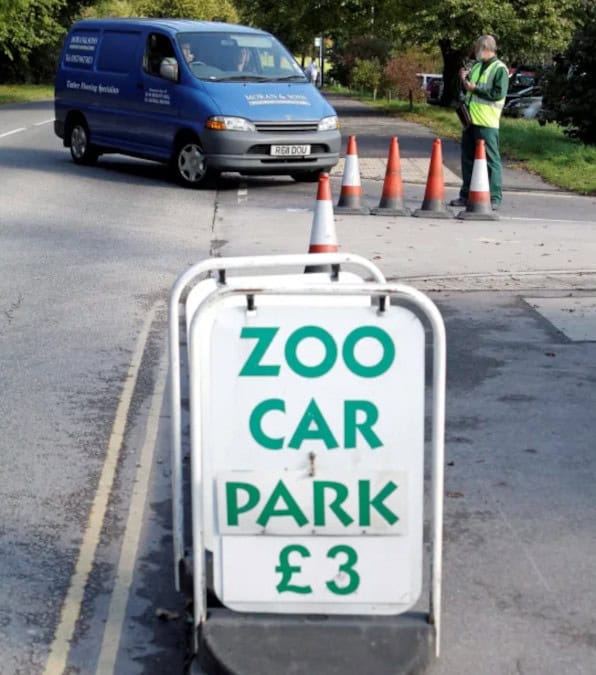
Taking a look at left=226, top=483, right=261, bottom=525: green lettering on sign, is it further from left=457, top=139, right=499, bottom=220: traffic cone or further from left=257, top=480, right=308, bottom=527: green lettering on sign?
left=457, top=139, right=499, bottom=220: traffic cone

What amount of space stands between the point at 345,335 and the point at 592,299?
648 centimetres

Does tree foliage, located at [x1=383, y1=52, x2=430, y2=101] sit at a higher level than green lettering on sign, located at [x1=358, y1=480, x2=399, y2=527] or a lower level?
lower

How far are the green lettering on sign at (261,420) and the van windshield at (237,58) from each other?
13.9 metres

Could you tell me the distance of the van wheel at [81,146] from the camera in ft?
63.4

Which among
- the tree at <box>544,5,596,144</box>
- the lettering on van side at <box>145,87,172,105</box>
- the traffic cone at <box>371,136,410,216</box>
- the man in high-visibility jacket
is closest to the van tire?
the lettering on van side at <box>145,87,172,105</box>

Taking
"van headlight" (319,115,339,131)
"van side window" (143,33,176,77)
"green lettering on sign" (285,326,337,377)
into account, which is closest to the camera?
"green lettering on sign" (285,326,337,377)

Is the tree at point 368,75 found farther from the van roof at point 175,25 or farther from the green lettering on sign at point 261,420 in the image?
the green lettering on sign at point 261,420

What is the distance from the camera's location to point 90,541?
4.99m

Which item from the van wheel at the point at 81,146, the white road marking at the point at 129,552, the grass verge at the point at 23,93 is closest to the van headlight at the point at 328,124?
the van wheel at the point at 81,146

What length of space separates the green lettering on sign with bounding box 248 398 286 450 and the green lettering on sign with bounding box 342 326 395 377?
0.71 feet

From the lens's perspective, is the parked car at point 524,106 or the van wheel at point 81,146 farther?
the parked car at point 524,106

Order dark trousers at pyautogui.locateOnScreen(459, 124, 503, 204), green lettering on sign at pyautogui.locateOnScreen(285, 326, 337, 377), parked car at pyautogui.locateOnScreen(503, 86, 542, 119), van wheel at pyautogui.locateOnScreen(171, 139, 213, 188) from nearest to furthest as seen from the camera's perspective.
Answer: green lettering on sign at pyautogui.locateOnScreen(285, 326, 337, 377) < dark trousers at pyautogui.locateOnScreen(459, 124, 503, 204) < van wheel at pyautogui.locateOnScreen(171, 139, 213, 188) < parked car at pyautogui.locateOnScreen(503, 86, 542, 119)

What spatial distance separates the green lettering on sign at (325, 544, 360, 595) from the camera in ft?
12.6

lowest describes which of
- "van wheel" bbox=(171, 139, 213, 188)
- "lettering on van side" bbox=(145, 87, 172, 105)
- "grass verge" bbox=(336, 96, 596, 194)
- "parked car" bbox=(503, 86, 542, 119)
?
"parked car" bbox=(503, 86, 542, 119)
